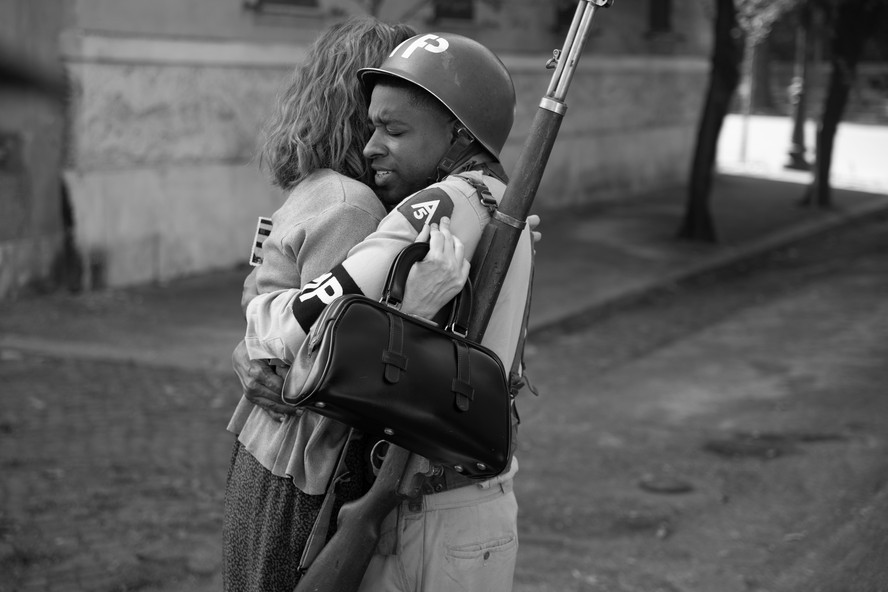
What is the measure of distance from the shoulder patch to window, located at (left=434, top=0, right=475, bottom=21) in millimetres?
11782

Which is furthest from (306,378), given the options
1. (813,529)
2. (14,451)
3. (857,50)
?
(857,50)

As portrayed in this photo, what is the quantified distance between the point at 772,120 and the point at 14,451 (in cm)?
3526

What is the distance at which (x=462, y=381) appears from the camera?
2.20m

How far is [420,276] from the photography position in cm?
222

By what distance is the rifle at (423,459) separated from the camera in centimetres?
238

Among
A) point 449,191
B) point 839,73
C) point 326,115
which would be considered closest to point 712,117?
point 839,73

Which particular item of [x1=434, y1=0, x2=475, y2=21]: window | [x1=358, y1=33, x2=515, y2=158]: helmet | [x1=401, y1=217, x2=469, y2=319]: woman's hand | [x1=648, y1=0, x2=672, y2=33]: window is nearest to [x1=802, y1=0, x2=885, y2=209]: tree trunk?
[x1=648, y1=0, x2=672, y2=33]: window

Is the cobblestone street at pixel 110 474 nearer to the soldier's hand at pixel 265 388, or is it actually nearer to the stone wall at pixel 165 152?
the soldier's hand at pixel 265 388

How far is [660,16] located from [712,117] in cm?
562

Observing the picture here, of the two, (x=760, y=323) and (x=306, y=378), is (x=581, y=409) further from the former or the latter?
(x=306, y=378)

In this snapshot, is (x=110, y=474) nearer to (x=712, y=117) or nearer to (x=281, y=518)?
(x=281, y=518)

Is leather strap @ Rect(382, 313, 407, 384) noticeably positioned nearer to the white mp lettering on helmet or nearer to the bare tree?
the white mp lettering on helmet

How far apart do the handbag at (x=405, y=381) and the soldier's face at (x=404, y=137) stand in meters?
0.34

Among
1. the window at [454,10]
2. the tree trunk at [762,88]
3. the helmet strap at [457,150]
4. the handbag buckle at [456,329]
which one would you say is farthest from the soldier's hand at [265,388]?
the tree trunk at [762,88]
